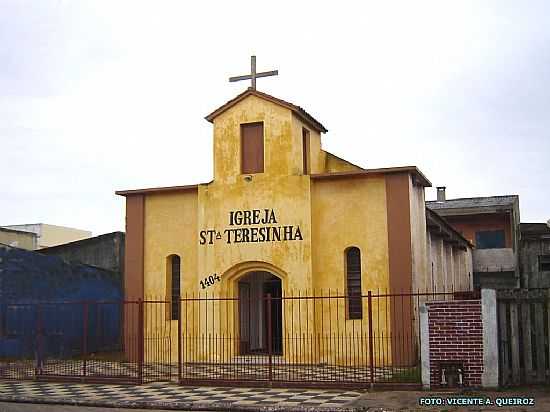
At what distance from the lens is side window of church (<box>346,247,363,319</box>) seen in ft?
71.4

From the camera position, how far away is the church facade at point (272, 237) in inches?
849

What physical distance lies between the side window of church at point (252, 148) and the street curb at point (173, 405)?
9840 millimetres

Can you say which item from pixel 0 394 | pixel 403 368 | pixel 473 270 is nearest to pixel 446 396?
pixel 403 368

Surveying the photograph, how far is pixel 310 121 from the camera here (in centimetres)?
2398

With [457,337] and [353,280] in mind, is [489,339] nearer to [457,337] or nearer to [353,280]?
[457,337]

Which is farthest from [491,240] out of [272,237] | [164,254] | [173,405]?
[173,405]

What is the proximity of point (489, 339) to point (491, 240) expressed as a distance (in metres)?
26.3

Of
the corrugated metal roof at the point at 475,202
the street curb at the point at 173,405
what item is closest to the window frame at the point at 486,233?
the corrugated metal roof at the point at 475,202

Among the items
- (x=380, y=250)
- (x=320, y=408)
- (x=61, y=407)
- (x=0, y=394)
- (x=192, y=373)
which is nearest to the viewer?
(x=320, y=408)

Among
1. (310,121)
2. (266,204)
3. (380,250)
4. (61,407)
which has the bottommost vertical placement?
(61,407)

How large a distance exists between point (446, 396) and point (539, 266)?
2281 centimetres

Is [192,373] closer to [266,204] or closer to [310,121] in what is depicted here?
[266,204]

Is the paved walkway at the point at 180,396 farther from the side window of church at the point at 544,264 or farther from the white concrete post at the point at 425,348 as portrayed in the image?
the side window of church at the point at 544,264

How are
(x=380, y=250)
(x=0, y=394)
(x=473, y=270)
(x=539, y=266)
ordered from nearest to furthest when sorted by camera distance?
(x=0, y=394)
(x=380, y=250)
(x=539, y=266)
(x=473, y=270)
